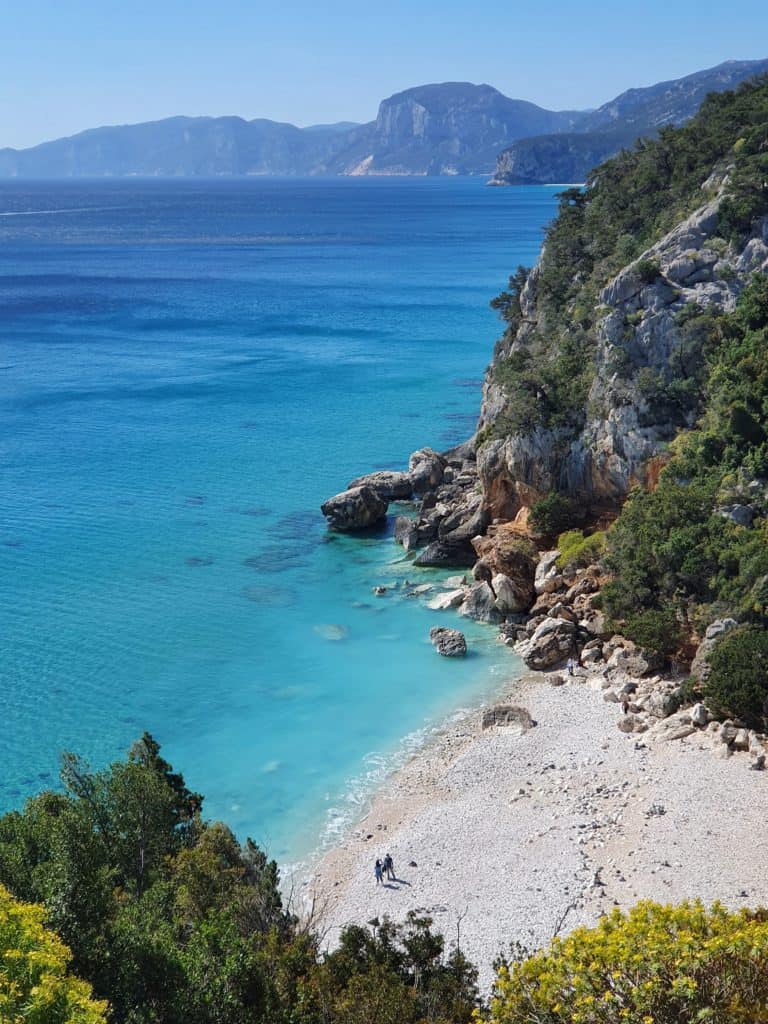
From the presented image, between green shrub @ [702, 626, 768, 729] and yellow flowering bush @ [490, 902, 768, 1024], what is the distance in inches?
580

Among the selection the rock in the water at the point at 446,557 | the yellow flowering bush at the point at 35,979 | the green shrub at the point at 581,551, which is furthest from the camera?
the rock in the water at the point at 446,557

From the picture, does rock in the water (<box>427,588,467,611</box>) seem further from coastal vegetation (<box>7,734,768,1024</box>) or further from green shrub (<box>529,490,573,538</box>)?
coastal vegetation (<box>7,734,768,1024</box>)

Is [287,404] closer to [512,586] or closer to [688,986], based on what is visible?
[512,586]

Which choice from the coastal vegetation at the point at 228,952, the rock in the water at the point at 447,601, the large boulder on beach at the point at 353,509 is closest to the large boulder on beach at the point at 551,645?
the rock in the water at the point at 447,601

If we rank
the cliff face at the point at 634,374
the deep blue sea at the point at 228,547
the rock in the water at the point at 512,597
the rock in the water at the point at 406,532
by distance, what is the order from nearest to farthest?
the deep blue sea at the point at 228,547, the rock in the water at the point at 512,597, the cliff face at the point at 634,374, the rock in the water at the point at 406,532

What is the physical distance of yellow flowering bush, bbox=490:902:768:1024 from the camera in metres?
13.9

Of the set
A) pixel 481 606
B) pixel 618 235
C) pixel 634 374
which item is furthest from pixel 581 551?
pixel 618 235

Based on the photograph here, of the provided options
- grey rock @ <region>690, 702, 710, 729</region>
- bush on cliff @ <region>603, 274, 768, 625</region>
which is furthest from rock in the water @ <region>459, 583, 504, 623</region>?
grey rock @ <region>690, 702, 710, 729</region>

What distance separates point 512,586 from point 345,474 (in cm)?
1978

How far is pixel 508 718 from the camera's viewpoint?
1287 inches

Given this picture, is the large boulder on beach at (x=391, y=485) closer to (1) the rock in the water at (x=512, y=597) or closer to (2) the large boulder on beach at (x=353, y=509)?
(2) the large boulder on beach at (x=353, y=509)

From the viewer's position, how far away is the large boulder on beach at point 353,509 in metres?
49.6

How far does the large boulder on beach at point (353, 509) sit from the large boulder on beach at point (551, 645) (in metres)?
14.7

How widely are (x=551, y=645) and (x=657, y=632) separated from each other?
4306 mm
